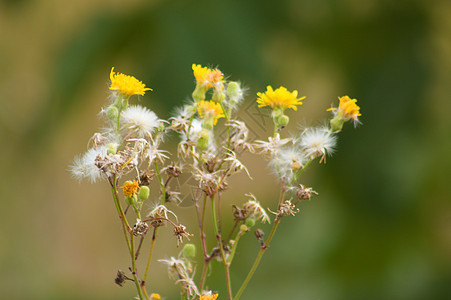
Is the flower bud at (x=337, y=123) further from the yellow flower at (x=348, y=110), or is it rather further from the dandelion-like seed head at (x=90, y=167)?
the dandelion-like seed head at (x=90, y=167)

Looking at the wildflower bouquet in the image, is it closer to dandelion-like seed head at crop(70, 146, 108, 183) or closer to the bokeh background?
dandelion-like seed head at crop(70, 146, 108, 183)

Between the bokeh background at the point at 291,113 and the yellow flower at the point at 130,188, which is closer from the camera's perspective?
the yellow flower at the point at 130,188

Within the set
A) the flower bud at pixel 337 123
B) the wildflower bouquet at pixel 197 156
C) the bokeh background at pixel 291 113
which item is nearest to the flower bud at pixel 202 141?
the wildflower bouquet at pixel 197 156

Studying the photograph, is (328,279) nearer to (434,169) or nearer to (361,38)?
(434,169)

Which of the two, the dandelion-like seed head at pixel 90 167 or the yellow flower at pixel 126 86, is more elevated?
the yellow flower at pixel 126 86

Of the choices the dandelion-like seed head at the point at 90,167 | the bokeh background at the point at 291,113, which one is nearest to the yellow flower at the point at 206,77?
the dandelion-like seed head at the point at 90,167

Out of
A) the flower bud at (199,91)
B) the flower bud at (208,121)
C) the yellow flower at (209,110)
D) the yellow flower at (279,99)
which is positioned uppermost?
the flower bud at (199,91)

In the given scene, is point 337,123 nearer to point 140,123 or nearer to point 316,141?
point 316,141

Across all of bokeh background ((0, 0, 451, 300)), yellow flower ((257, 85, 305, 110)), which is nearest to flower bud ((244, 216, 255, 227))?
yellow flower ((257, 85, 305, 110))
